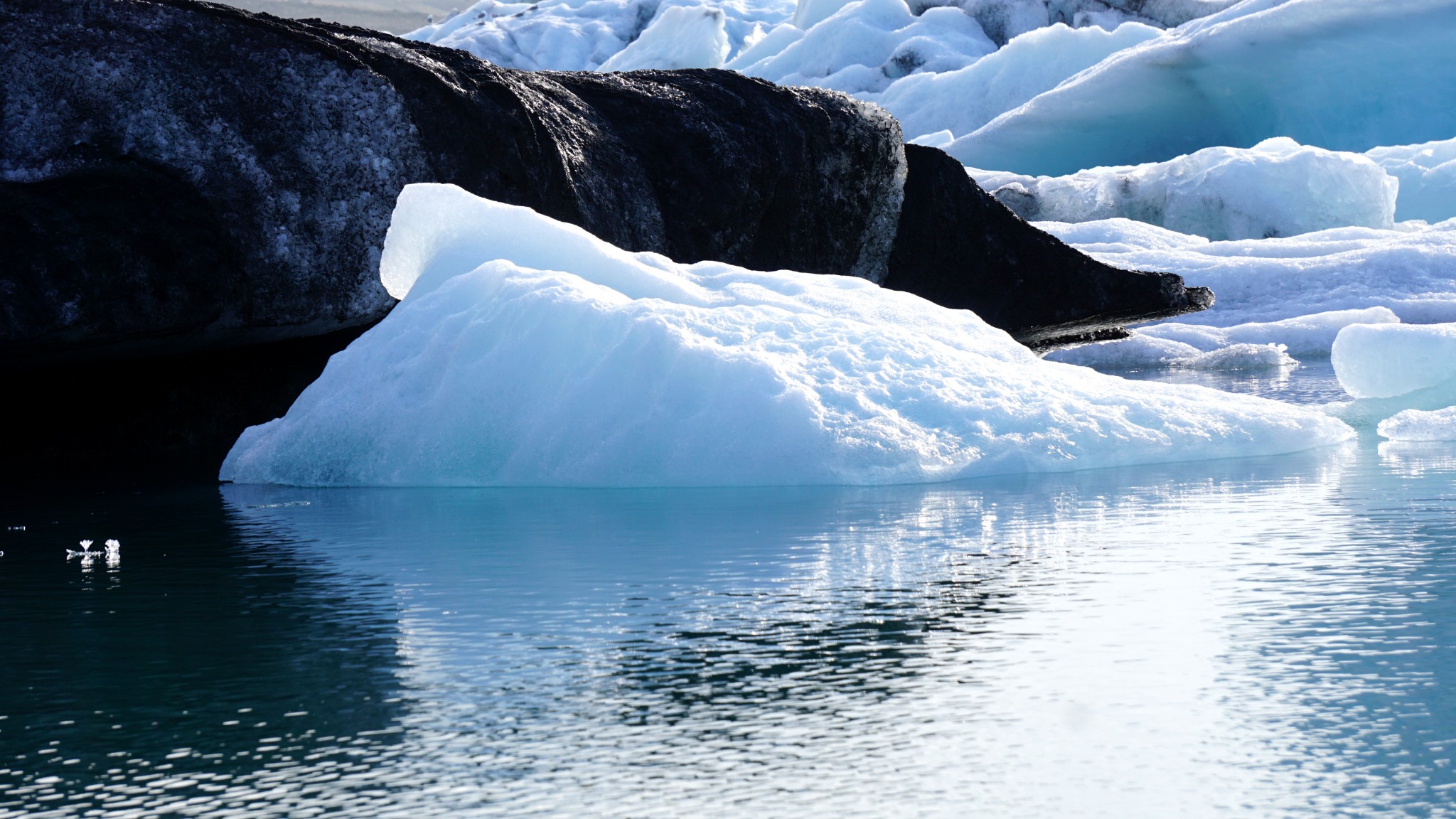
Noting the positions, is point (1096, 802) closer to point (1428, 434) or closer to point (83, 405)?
point (1428, 434)

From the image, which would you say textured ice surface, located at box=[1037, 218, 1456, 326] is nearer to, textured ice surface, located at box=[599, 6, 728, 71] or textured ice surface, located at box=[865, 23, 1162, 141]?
textured ice surface, located at box=[865, 23, 1162, 141]

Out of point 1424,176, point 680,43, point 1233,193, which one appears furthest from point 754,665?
point 680,43

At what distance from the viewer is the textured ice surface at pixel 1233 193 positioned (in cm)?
1872

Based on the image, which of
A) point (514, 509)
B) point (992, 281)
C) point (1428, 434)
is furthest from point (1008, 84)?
point (514, 509)

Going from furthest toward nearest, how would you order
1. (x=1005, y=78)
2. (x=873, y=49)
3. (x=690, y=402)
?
(x=873, y=49) → (x=1005, y=78) → (x=690, y=402)

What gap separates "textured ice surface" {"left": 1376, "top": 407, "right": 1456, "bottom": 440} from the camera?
5297mm

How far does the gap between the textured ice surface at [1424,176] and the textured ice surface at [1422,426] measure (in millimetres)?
16787

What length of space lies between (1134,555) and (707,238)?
4672 millimetres

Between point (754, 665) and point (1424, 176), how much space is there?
21.3m

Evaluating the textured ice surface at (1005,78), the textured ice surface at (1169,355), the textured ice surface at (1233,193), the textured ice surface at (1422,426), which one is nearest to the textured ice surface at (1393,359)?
the textured ice surface at (1422,426)

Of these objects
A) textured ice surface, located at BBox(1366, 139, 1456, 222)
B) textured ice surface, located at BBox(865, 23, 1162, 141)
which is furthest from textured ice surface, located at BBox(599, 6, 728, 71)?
textured ice surface, located at BBox(1366, 139, 1456, 222)

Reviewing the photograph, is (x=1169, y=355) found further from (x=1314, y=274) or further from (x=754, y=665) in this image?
(x=754, y=665)

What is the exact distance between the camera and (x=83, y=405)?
5.85m

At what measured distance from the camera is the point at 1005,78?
25938 mm
